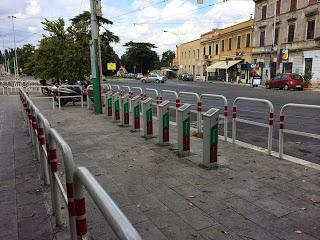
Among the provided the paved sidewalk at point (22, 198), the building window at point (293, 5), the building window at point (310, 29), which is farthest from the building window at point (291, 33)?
the paved sidewalk at point (22, 198)

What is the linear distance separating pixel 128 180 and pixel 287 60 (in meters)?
35.7

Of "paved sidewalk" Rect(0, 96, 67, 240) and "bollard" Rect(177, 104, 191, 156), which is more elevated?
"bollard" Rect(177, 104, 191, 156)

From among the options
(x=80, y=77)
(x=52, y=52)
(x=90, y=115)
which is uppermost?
(x=52, y=52)

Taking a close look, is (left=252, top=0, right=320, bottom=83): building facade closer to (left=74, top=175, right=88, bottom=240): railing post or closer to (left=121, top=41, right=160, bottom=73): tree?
(left=74, top=175, right=88, bottom=240): railing post

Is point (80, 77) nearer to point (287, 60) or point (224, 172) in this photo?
point (224, 172)

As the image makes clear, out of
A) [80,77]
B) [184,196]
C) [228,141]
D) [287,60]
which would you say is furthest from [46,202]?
[287,60]

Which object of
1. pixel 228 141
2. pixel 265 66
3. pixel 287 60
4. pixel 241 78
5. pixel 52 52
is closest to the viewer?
pixel 228 141

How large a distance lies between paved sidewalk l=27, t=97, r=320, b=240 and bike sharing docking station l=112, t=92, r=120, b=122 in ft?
11.6

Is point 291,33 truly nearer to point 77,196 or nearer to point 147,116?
point 147,116

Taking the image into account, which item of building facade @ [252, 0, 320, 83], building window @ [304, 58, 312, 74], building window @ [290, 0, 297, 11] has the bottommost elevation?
building window @ [304, 58, 312, 74]

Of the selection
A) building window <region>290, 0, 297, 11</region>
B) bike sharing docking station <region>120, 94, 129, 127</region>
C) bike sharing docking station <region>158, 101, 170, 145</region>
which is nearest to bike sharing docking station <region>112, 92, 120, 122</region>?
bike sharing docking station <region>120, 94, 129, 127</region>

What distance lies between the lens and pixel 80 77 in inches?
800

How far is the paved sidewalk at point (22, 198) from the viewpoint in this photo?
378 centimetres

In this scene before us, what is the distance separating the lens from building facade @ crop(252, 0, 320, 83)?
110ft
